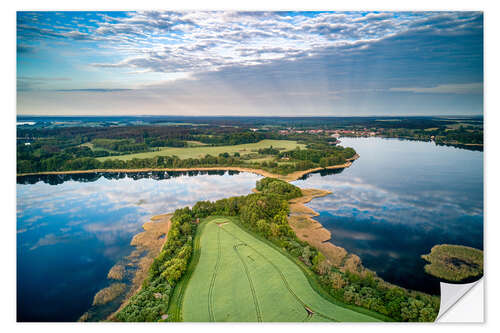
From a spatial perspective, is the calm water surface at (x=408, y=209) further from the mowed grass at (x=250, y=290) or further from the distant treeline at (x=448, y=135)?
the mowed grass at (x=250, y=290)

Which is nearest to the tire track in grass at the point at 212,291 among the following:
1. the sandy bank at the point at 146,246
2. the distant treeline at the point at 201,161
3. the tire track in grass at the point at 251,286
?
the tire track in grass at the point at 251,286

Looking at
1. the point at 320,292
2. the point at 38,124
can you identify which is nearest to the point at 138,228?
the point at 38,124

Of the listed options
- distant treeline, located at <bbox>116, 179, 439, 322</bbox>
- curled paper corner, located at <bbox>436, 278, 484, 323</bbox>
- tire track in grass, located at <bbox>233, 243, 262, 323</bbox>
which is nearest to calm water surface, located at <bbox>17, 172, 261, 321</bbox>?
distant treeline, located at <bbox>116, 179, 439, 322</bbox>

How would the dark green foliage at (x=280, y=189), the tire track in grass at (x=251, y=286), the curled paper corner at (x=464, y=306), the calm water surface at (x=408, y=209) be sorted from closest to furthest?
the curled paper corner at (x=464, y=306), the tire track in grass at (x=251, y=286), the calm water surface at (x=408, y=209), the dark green foliage at (x=280, y=189)

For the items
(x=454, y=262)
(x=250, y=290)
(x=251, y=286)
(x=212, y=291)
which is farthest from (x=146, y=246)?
(x=454, y=262)

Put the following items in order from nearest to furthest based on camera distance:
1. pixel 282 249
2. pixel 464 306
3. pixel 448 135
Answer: pixel 464 306, pixel 282 249, pixel 448 135

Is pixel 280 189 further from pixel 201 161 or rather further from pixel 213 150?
pixel 201 161
